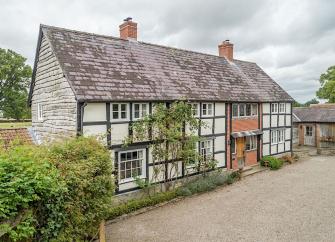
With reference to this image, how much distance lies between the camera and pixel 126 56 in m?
16.6

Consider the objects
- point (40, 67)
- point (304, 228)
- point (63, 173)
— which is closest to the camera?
point (63, 173)

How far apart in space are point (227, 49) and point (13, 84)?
3438 centimetres

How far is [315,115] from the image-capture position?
102 feet

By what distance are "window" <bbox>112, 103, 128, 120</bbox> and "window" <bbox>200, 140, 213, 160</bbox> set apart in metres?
5.71

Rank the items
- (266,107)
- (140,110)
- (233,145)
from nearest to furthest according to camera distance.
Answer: (140,110)
(233,145)
(266,107)

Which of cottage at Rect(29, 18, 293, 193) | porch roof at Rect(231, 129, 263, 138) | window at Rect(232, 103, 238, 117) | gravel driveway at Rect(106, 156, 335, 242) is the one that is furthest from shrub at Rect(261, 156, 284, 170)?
window at Rect(232, 103, 238, 117)

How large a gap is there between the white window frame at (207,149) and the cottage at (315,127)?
58.9 feet

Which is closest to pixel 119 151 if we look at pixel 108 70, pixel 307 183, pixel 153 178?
pixel 153 178

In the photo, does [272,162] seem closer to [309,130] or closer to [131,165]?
[131,165]

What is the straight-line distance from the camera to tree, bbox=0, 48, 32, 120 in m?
40.5

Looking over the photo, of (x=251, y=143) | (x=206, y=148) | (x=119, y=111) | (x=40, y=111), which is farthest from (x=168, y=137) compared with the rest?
(x=251, y=143)

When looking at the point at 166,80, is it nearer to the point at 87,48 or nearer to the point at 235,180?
the point at 87,48

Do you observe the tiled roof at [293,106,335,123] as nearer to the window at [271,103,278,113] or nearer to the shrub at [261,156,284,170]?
the window at [271,103,278,113]

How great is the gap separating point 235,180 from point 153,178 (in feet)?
18.8
